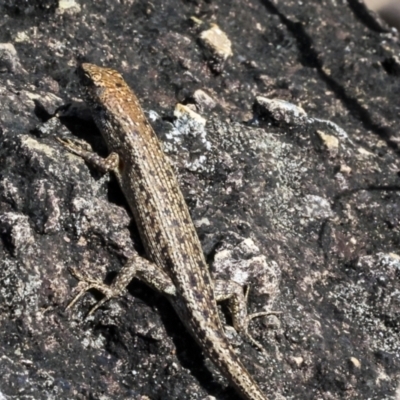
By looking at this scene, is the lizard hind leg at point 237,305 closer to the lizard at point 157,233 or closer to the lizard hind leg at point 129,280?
the lizard at point 157,233

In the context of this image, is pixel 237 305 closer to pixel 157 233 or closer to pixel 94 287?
pixel 157 233

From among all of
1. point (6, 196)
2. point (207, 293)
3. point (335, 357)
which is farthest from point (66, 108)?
point (335, 357)

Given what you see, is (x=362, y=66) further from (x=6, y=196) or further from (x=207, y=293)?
(x=6, y=196)

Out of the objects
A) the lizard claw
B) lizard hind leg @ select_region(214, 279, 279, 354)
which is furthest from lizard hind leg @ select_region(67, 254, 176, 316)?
lizard hind leg @ select_region(214, 279, 279, 354)

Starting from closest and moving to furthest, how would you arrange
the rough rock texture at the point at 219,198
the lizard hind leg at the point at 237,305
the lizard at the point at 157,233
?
the rough rock texture at the point at 219,198, the lizard at the point at 157,233, the lizard hind leg at the point at 237,305

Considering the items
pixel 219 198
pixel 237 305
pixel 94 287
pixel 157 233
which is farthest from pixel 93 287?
pixel 219 198

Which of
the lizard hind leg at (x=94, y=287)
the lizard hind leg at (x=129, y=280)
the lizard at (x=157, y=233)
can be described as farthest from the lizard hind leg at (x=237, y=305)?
the lizard hind leg at (x=94, y=287)

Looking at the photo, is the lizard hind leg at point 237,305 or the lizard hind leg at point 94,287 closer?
the lizard hind leg at point 94,287
